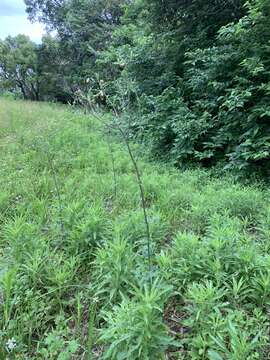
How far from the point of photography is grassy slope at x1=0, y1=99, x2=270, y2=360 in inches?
60.4

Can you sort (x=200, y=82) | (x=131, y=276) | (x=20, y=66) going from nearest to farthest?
(x=131, y=276) < (x=200, y=82) < (x=20, y=66)

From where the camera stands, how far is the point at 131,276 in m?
1.88

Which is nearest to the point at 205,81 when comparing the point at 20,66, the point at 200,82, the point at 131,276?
the point at 200,82

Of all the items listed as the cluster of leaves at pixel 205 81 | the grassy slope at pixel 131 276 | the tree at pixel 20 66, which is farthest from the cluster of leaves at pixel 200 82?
the tree at pixel 20 66

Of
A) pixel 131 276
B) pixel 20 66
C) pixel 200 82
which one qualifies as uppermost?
pixel 20 66

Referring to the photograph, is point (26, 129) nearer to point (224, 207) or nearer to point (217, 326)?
point (224, 207)

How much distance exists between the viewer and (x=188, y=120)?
5066mm

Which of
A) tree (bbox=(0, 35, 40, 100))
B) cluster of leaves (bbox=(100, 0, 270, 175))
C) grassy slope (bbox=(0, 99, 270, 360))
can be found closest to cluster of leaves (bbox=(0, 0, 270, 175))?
cluster of leaves (bbox=(100, 0, 270, 175))

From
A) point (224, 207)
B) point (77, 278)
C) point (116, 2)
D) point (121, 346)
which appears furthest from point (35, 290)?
point (116, 2)

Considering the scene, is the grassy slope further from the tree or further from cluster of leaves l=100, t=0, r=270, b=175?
the tree

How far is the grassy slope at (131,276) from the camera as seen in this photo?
154 centimetres

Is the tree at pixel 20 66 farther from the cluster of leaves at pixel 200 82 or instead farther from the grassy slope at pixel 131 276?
the grassy slope at pixel 131 276

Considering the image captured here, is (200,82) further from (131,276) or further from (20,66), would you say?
(20,66)

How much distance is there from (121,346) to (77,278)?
2.38 feet
